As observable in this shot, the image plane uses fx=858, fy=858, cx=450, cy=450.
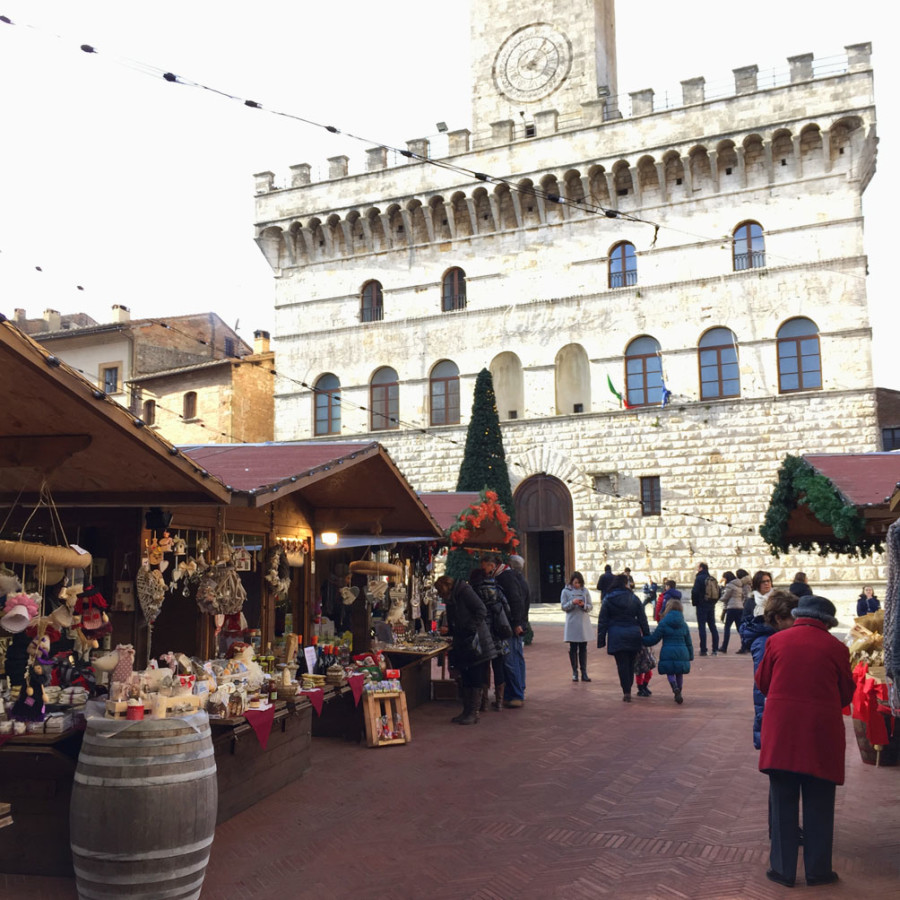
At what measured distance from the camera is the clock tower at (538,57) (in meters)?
25.9

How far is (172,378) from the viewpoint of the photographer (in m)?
30.9

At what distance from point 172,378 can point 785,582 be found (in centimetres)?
2148

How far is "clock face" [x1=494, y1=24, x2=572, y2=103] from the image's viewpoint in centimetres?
2622

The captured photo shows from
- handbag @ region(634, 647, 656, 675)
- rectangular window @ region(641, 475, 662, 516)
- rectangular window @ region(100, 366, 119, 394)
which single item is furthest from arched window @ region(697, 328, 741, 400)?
rectangular window @ region(100, 366, 119, 394)

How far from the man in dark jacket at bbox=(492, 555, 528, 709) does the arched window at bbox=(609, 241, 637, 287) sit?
15428 millimetres

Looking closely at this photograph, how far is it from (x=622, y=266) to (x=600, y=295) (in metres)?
1.06

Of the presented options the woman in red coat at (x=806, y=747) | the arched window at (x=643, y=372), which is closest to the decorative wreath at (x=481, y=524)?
the woman in red coat at (x=806, y=747)

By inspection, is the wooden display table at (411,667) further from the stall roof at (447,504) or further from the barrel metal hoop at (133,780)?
the barrel metal hoop at (133,780)

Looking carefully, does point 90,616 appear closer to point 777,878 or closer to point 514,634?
point 777,878

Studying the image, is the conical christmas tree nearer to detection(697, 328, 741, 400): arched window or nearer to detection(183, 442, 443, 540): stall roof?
detection(697, 328, 741, 400): arched window

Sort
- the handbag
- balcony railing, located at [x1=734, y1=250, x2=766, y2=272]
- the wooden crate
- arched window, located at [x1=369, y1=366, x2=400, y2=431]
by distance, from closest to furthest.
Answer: the wooden crate < the handbag < balcony railing, located at [x1=734, y1=250, x2=766, y2=272] < arched window, located at [x1=369, y1=366, x2=400, y2=431]

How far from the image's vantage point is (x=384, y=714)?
8.66 m

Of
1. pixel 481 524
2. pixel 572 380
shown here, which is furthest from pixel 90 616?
pixel 572 380

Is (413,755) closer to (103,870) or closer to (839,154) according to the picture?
(103,870)
